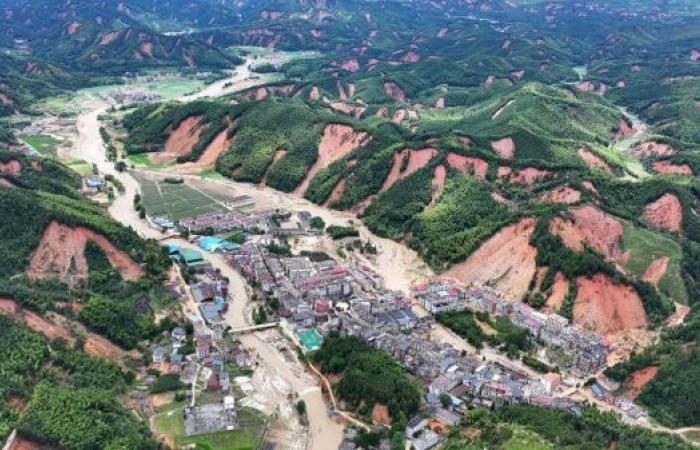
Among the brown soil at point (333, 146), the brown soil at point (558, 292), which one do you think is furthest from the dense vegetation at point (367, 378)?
the brown soil at point (333, 146)

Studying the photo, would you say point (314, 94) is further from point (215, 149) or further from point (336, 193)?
point (336, 193)

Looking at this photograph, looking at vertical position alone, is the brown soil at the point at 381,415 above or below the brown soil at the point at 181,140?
above

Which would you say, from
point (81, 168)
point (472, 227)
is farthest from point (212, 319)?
point (81, 168)

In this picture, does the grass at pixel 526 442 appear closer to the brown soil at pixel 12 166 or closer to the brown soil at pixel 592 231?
the brown soil at pixel 592 231

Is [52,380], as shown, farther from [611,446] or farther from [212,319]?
[611,446]

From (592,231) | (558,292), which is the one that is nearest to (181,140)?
(592,231)

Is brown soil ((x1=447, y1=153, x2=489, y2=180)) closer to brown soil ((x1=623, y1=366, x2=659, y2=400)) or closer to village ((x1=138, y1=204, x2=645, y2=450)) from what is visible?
village ((x1=138, y1=204, x2=645, y2=450))

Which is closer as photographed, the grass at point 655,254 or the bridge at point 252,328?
the bridge at point 252,328
